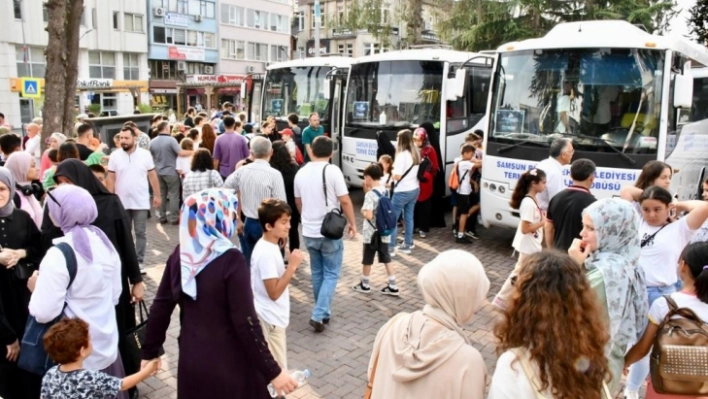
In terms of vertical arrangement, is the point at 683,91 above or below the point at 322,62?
below

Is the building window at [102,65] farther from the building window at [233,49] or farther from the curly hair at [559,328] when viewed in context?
the curly hair at [559,328]

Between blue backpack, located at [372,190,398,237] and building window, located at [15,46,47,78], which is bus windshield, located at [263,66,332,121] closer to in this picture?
blue backpack, located at [372,190,398,237]

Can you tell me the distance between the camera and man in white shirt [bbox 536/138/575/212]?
6.68 m

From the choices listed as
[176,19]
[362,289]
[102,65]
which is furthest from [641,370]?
[176,19]

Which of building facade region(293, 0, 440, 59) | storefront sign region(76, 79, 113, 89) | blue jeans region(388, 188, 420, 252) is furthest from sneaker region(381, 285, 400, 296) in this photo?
building facade region(293, 0, 440, 59)

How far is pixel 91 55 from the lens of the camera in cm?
4388

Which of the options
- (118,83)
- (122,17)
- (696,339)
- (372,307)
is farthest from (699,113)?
(122,17)

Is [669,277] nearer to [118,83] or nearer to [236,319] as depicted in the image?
[236,319]

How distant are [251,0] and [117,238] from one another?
57.3 metres

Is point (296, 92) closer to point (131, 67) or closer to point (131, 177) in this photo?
point (131, 177)

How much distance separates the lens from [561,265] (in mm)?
2311

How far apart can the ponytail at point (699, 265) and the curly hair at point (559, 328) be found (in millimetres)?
1274

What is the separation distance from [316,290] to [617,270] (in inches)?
143

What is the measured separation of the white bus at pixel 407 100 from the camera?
11.5 metres
